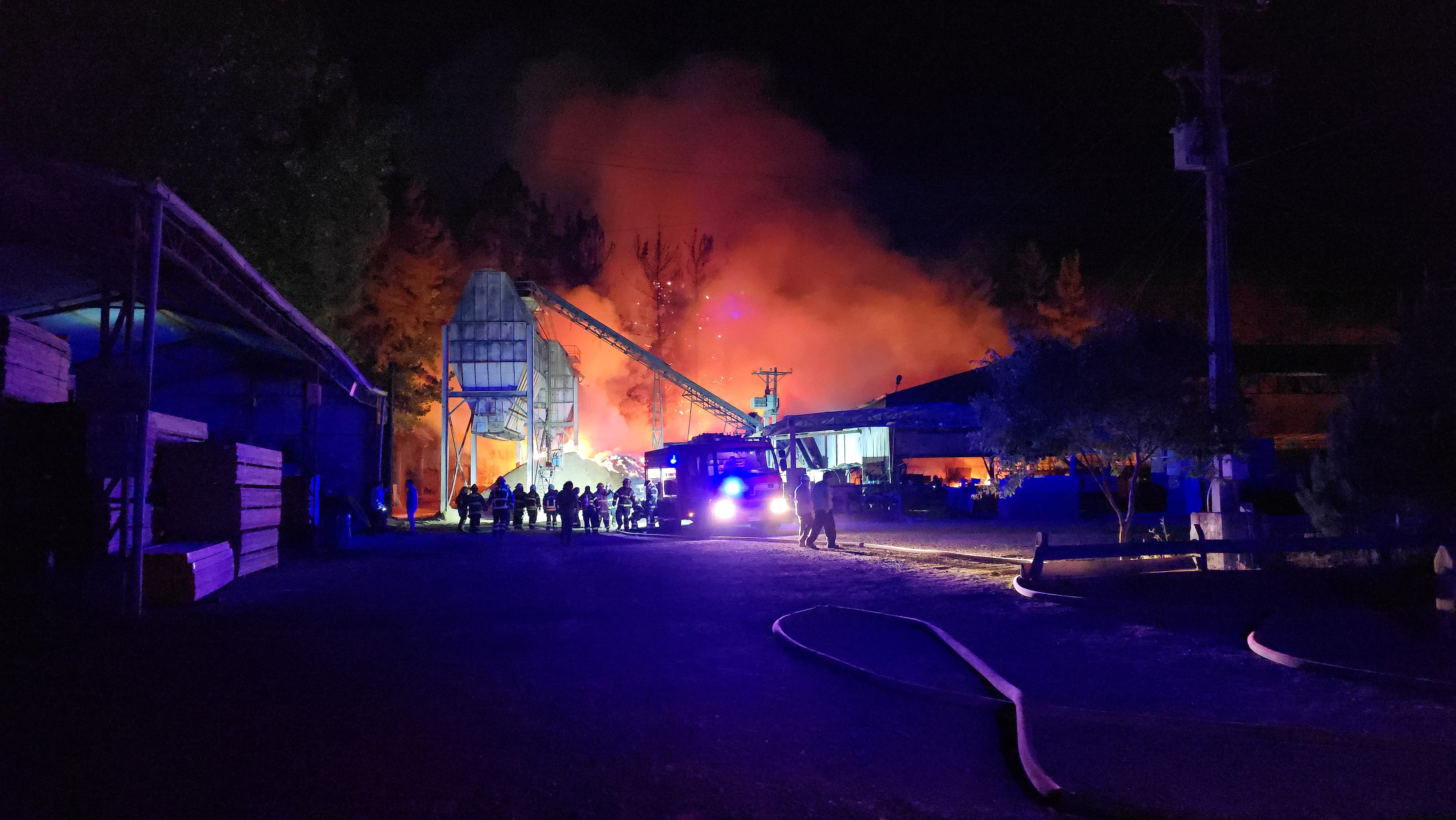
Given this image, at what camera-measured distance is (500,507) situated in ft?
81.7

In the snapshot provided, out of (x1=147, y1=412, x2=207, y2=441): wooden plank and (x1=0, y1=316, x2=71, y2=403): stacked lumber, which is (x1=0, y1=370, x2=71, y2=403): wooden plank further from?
(x1=147, y1=412, x2=207, y2=441): wooden plank

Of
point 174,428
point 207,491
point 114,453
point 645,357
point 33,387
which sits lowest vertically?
point 207,491

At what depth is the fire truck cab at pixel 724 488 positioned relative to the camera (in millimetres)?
26953

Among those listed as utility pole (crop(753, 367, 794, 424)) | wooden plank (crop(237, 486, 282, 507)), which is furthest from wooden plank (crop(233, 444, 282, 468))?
utility pole (crop(753, 367, 794, 424))

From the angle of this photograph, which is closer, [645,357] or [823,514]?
[823,514]

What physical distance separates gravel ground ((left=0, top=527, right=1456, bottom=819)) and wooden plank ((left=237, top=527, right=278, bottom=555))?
3.57 m

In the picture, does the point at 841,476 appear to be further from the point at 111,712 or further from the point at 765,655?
the point at 111,712

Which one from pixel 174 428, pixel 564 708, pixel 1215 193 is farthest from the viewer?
pixel 1215 193

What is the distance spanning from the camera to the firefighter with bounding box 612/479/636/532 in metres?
29.9

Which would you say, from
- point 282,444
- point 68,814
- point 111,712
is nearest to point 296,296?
point 282,444

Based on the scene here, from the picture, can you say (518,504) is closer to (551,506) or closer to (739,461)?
(551,506)

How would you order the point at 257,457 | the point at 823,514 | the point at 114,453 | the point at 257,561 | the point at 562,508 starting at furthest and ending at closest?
the point at 562,508 < the point at 823,514 < the point at 257,561 < the point at 257,457 < the point at 114,453

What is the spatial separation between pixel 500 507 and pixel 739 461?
24.1ft

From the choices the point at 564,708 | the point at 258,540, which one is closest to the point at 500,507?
the point at 258,540
